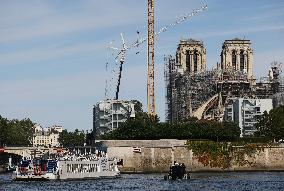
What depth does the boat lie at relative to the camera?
309 ft

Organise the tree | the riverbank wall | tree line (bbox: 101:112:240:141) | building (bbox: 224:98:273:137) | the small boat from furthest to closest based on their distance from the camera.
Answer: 1. building (bbox: 224:98:273:137)
2. the tree
3. tree line (bbox: 101:112:240:141)
4. the riverbank wall
5. the small boat

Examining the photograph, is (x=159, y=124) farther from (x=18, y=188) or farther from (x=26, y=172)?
(x=18, y=188)

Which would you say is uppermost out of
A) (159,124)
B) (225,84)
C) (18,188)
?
(225,84)

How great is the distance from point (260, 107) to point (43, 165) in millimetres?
94357

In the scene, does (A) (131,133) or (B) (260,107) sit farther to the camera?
(B) (260,107)

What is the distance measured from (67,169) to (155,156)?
30.7 meters

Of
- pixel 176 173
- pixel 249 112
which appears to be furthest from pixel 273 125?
pixel 176 173

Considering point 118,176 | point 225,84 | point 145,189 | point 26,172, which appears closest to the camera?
point 145,189

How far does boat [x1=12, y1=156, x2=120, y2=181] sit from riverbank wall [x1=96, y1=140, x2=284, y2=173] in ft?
62.2

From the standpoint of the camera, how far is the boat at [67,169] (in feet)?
309

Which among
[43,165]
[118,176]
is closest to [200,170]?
[118,176]

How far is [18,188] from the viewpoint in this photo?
A: 78812 mm

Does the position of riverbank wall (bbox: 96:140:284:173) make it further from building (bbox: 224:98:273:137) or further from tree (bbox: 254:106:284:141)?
building (bbox: 224:98:273:137)

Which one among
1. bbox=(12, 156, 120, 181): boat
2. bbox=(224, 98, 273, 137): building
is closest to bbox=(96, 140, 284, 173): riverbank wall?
bbox=(12, 156, 120, 181): boat
